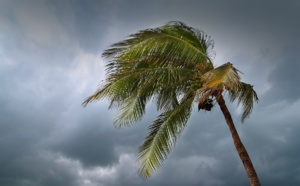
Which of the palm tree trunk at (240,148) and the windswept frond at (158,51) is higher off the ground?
the windswept frond at (158,51)

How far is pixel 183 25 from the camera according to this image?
12227mm

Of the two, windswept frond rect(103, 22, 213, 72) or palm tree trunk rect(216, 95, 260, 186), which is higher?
windswept frond rect(103, 22, 213, 72)

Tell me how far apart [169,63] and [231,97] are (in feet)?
8.09

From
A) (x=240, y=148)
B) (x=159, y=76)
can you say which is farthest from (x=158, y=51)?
(x=240, y=148)

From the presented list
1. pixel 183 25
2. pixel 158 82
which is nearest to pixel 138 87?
pixel 158 82

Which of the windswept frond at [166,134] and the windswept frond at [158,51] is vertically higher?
the windswept frond at [158,51]

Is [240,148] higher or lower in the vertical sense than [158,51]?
lower

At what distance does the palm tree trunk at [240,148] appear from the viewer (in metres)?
9.86

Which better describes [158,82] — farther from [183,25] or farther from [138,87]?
[183,25]

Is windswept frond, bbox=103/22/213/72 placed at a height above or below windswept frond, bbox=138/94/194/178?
above

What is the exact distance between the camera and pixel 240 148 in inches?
406

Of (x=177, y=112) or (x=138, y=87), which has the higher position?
(x=138, y=87)

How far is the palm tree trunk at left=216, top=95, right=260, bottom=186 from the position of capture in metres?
9.86

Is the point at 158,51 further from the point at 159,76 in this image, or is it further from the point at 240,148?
the point at 240,148
